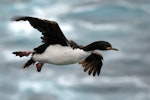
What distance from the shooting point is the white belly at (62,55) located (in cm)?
1736

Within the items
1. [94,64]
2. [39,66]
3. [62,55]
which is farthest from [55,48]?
[94,64]

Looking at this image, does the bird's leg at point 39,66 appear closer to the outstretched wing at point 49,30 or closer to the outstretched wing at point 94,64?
the outstretched wing at point 49,30

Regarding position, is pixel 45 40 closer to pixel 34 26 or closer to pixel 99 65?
pixel 34 26

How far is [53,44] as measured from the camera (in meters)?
18.1

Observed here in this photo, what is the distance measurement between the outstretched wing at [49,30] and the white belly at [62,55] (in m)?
0.28

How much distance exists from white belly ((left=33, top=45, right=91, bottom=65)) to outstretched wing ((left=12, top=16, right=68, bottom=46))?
0.93ft

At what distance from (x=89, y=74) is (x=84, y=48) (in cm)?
290

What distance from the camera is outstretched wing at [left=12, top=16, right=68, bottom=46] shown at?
17.4m

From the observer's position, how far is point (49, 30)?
58.6 ft

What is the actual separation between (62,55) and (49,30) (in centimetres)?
113

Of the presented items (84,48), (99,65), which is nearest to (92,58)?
(99,65)

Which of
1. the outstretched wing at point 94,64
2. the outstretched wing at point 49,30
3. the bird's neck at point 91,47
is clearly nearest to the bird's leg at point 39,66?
the outstretched wing at point 49,30

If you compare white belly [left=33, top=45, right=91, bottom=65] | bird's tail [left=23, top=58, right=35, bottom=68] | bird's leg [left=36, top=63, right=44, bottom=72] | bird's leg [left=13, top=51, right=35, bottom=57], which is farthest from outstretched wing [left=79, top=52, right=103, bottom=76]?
bird's leg [left=13, top=51, right=35, bottom=57]

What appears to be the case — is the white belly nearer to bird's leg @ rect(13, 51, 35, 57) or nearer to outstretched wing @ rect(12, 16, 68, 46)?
outstretched wing @ rect(12, 16, 68, 46)
